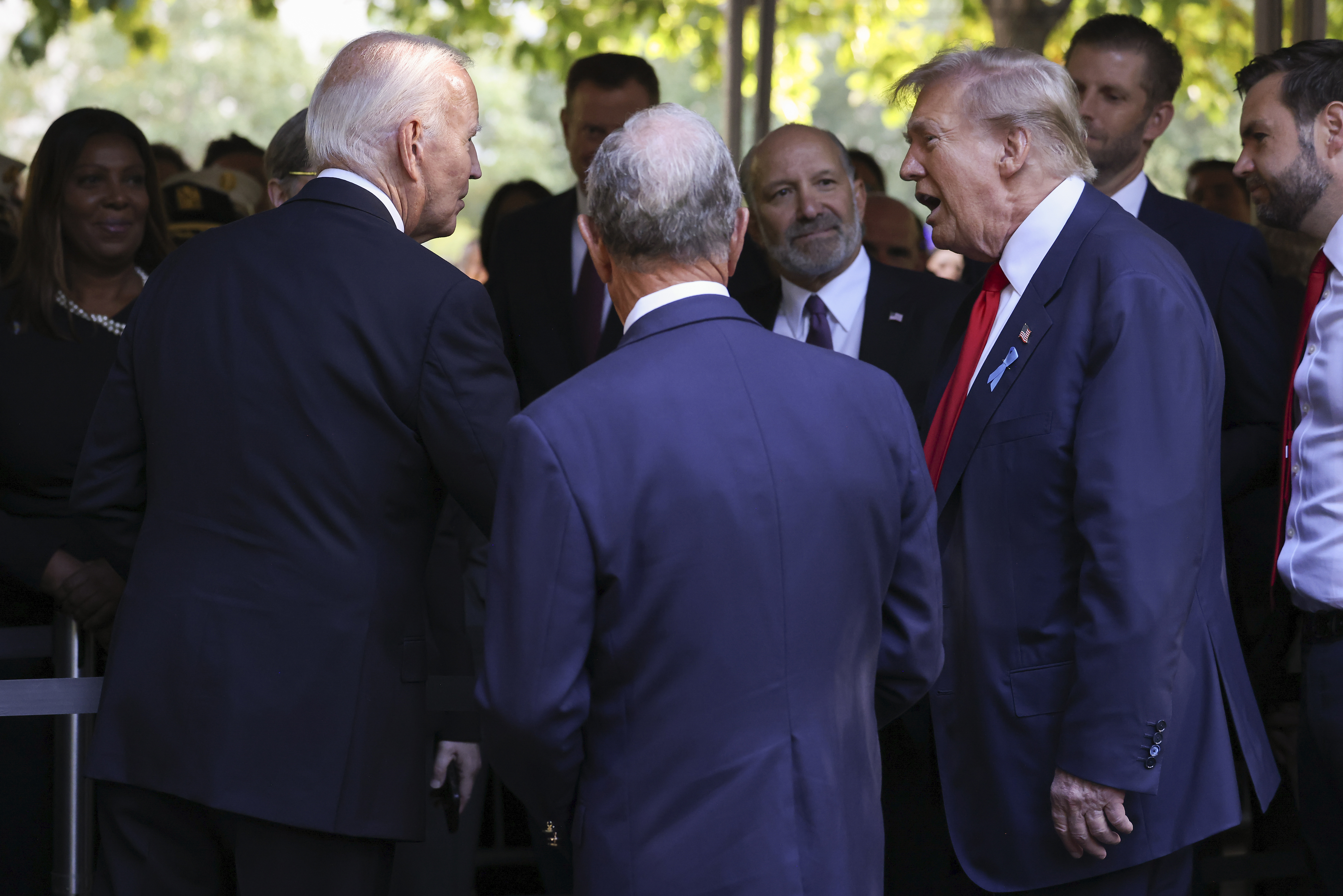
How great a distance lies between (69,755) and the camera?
3.15 m

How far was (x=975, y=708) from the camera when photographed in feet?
8.18

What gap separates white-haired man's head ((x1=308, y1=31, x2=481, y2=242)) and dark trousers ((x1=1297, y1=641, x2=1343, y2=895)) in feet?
6.19

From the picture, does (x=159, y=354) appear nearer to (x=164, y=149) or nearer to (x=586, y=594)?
(x=586, y=594)

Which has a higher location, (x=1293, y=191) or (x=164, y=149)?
(x=164, y=149)

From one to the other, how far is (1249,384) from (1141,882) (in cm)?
129

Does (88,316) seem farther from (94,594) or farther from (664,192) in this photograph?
(664,192)

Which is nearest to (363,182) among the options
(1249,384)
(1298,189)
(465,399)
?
(465,399)

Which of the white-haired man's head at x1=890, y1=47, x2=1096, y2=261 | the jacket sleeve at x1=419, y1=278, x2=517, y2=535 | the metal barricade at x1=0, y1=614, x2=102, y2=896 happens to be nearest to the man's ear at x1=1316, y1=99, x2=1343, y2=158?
the white-haired man's head at x1=890, y1=47, x2=1096, y2=261

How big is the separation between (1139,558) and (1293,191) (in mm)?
1143

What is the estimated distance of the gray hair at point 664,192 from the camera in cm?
193

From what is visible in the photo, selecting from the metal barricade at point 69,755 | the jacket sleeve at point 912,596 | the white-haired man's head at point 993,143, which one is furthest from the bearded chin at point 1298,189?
the metal barricade at point 69,755

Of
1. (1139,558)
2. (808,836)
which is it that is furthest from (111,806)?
(1139,558)

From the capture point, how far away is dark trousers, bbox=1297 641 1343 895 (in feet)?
8.68

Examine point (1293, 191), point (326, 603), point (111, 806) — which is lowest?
point (111, 806)
